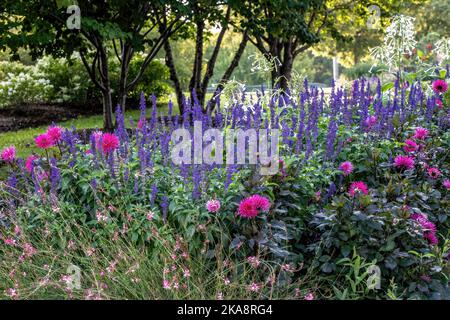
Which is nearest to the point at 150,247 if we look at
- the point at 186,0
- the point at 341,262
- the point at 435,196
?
the point at 341,262

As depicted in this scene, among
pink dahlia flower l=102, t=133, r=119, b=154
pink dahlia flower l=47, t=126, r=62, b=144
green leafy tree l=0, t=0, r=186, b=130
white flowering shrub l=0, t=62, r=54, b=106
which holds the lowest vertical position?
pink dahlia flower l=102, t=133, r=119, b=154

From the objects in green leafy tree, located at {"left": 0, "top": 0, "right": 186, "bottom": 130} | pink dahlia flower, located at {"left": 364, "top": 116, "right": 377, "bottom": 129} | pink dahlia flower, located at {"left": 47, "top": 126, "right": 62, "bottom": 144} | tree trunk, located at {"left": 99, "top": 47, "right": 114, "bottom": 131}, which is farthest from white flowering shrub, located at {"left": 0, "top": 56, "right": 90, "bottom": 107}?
pink dahlia flower, located at {"left": 364, "top": 116, "right": 377, "bottom": 129}

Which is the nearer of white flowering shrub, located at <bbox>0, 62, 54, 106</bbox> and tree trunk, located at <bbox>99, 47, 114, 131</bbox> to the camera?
tree trunk, located at <bbox>99, 47, 114, 131</bbox>

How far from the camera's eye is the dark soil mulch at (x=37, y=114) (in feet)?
39.5

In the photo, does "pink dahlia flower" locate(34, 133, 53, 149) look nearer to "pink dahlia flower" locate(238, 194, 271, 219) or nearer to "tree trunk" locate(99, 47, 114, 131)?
"pink dahlia flower" locate(238, 194, 271, 219)

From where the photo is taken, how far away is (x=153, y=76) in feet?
50.6

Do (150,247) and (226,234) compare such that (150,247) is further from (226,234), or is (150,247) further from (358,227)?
(358,227)

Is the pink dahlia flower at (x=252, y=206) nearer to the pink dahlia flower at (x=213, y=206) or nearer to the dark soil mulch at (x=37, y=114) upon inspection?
the pink dahlia flower at (x=213, y=206)

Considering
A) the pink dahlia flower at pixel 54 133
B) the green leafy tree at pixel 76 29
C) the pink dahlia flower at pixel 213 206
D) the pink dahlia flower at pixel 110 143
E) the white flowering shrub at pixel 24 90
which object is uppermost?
the green leafy tree at pixel 76 29

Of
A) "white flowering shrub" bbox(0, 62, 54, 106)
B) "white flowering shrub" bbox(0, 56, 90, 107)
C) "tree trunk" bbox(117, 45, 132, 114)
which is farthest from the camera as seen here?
"white flowering shrub" bbox(0, 56, 90, 107)

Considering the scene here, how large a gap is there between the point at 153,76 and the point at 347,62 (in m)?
16.8

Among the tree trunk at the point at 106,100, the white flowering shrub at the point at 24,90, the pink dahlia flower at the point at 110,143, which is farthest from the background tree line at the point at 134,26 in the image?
the white flowering shrub at the point at 24,90

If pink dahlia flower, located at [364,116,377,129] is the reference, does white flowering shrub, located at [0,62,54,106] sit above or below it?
above

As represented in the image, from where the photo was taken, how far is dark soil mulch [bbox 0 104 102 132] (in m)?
12.0
